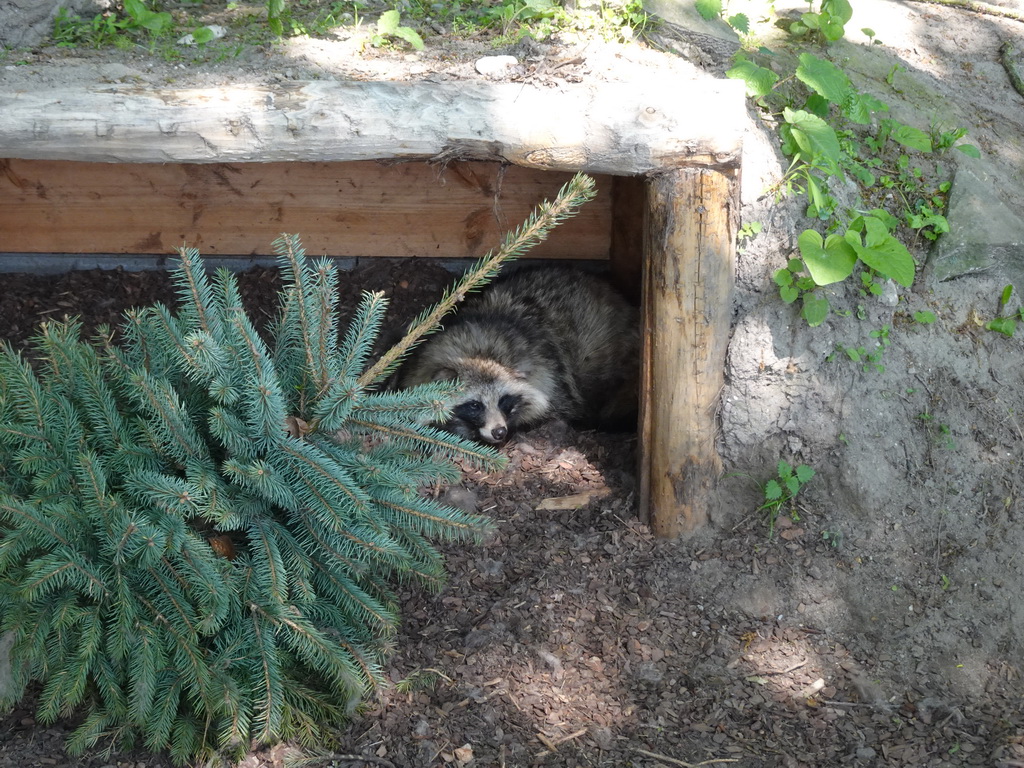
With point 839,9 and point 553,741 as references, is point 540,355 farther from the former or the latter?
point 553,741

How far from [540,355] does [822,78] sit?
197 cm

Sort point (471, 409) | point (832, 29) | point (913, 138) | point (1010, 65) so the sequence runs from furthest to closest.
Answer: point (471, 409) < point (1010, 65) < point (832, 29) < point (913, 138)

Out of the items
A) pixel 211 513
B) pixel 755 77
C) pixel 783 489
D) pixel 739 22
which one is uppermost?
pixel 739 22

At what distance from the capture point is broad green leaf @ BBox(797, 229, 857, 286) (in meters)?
2.96

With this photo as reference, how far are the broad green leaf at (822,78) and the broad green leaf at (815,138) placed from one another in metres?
0.10

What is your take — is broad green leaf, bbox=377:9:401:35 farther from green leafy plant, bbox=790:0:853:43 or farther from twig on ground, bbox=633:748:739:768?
twig on ground, bbox=633:748:739:768

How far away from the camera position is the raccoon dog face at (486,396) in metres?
4.28

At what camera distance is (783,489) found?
3.22 metres

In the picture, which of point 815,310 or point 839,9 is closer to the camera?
point 815,310

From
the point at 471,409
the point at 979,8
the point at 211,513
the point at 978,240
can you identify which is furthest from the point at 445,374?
the point at 979,8

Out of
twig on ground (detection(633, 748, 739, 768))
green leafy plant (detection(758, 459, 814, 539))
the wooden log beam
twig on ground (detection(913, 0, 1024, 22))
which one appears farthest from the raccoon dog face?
twig on ground (detection(913, 0, 1024, 22))

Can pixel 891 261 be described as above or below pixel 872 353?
above

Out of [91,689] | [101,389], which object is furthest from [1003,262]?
[91,689]

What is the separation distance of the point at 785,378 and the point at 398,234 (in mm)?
2204
